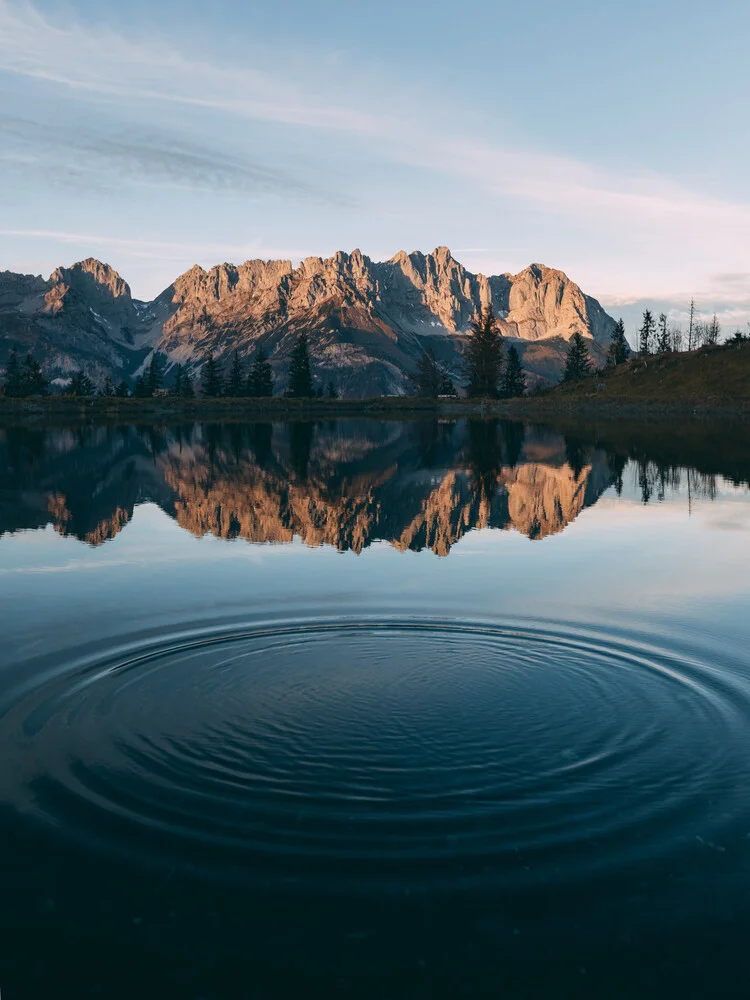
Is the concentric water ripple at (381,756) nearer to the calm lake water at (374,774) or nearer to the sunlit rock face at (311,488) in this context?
the calm lake water at (374,774)

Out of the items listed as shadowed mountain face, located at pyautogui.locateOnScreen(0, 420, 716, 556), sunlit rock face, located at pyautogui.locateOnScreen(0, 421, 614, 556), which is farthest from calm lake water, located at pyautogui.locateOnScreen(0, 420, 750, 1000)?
shadowed mountain face, located at pyautogui.locateOnScreen(0, 420, 716, 556)

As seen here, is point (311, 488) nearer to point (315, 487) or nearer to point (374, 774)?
point (315, 487)

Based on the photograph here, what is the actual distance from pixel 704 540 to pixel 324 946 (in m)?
32.0

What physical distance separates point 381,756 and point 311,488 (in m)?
41.4

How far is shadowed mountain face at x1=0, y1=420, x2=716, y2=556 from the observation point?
1631 inches

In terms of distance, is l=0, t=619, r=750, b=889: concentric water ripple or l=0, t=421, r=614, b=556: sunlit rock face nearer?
l=0, t=619, r=750, b=889: concentric water ripple

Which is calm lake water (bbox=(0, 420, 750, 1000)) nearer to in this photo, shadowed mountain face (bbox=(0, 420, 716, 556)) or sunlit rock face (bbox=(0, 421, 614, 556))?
sunlit rock face (bbox=(0, 421, 614, 556))

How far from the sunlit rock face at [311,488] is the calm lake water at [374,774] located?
23.5 ft

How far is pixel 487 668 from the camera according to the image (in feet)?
63.8

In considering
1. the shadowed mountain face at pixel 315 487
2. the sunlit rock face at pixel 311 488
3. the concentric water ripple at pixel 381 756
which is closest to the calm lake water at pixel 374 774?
the concentric water ripple at pixel 381 756

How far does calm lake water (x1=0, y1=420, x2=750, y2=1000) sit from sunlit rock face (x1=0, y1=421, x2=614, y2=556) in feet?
23.5

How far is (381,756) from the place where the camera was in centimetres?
1457

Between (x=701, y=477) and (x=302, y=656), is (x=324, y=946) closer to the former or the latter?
(x=302, y=656)

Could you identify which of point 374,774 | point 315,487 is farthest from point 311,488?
point 374,774
